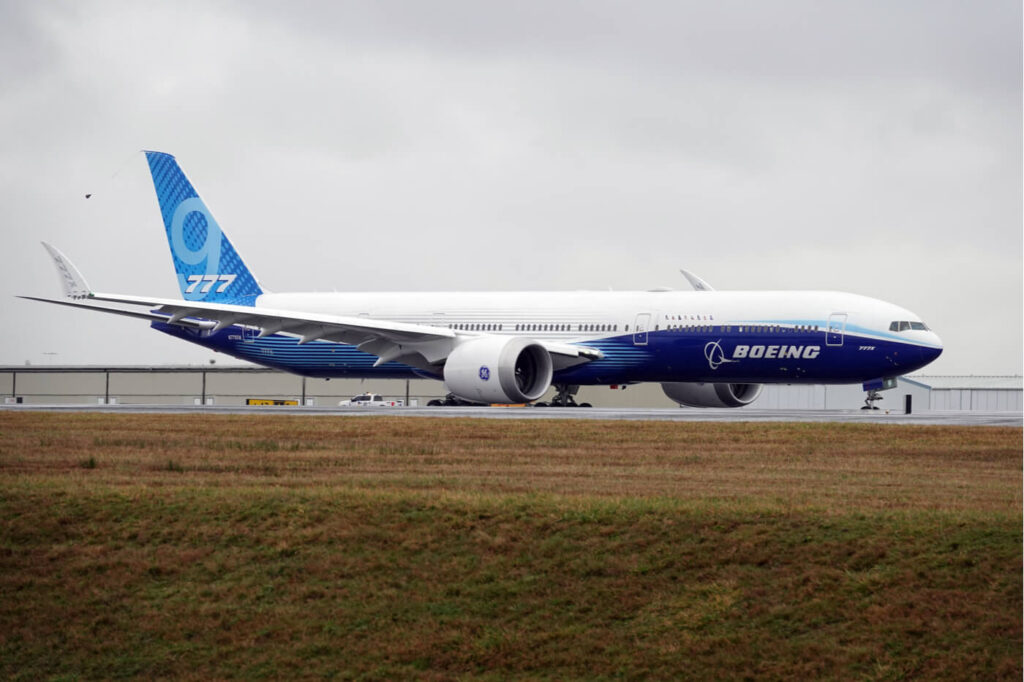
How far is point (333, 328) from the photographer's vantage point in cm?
4481

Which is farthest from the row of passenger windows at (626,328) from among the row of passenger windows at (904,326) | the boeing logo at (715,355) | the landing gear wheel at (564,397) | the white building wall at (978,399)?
the white building wall at (978,399)

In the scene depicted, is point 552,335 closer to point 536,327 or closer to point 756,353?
point 536,327

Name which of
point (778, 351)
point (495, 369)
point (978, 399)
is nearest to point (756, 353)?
point (778, 351)

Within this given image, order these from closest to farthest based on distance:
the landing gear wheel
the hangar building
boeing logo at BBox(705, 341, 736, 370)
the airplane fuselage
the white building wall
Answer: the airplane fuselage, boeing logo at BBox(705, 341, 736, 370), the landing gear wheel, the hangar building, the white building wall

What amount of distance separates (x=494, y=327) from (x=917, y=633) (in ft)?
109

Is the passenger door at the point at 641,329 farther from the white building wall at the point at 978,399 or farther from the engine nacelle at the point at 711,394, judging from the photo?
the white building wall at the point at 978,399

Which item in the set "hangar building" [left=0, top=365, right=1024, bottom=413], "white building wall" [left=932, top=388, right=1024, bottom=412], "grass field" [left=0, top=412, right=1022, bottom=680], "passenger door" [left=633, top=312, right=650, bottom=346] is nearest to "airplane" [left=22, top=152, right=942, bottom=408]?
"passenger door" [left=633, top=312, right=650, bottom=346]

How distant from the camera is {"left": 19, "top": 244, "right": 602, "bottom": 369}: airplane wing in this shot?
44.1 metres

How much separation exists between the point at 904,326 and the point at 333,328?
17525 mm

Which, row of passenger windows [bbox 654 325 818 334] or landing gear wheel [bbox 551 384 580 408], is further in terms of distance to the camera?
landing gear wheel [bbox 551 384 580 408]

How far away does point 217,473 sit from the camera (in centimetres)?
2409

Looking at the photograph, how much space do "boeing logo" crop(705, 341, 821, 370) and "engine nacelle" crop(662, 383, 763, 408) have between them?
17.1ft

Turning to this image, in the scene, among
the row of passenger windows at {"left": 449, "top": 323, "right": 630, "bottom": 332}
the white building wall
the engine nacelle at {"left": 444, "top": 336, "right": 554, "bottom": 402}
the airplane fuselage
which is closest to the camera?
the engine nacelle at {"left": 444, "top": 336, "right": 554, "bottom": 402}

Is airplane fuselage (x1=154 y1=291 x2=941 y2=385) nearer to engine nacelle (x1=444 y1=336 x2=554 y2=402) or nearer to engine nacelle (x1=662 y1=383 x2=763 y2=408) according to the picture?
engine nacelle (x1=444 y1=336 x2=554 y2=402)
